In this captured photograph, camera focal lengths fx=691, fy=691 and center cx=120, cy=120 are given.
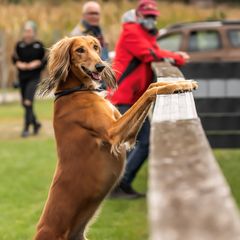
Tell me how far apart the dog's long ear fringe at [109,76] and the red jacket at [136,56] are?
2083mm

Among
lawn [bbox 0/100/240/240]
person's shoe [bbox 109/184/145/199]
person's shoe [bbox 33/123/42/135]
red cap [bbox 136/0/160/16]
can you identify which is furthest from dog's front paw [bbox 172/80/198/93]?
person's shoe [bbox 33/123/42/135]

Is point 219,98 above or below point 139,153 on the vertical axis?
above

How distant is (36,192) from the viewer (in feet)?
27.8

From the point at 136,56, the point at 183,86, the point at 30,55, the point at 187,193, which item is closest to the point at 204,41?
the point at 30,55

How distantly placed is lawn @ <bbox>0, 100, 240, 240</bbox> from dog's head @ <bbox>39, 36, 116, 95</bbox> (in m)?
1.90

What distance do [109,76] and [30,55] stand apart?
28.4 feet

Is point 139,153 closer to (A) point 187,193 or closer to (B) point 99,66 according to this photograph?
(B) point 99,66

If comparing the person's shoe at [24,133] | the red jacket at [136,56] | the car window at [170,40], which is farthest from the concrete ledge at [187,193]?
the car window at [170,40]

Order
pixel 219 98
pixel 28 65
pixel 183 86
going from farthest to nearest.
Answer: pixel 28 65
pixel 219 98
pixel 183 86

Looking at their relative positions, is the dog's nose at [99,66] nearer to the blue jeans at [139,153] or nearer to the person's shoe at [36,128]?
the blue jeans at [139,153]

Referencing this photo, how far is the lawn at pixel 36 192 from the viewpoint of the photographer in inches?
253

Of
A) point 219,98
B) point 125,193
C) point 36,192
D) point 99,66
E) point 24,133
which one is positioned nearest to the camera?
point 99,66

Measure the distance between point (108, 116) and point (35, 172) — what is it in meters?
5.36

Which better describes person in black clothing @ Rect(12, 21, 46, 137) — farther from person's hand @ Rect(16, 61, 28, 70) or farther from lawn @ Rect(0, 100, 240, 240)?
lawn @ Rect(0, 100, 240, 240)
